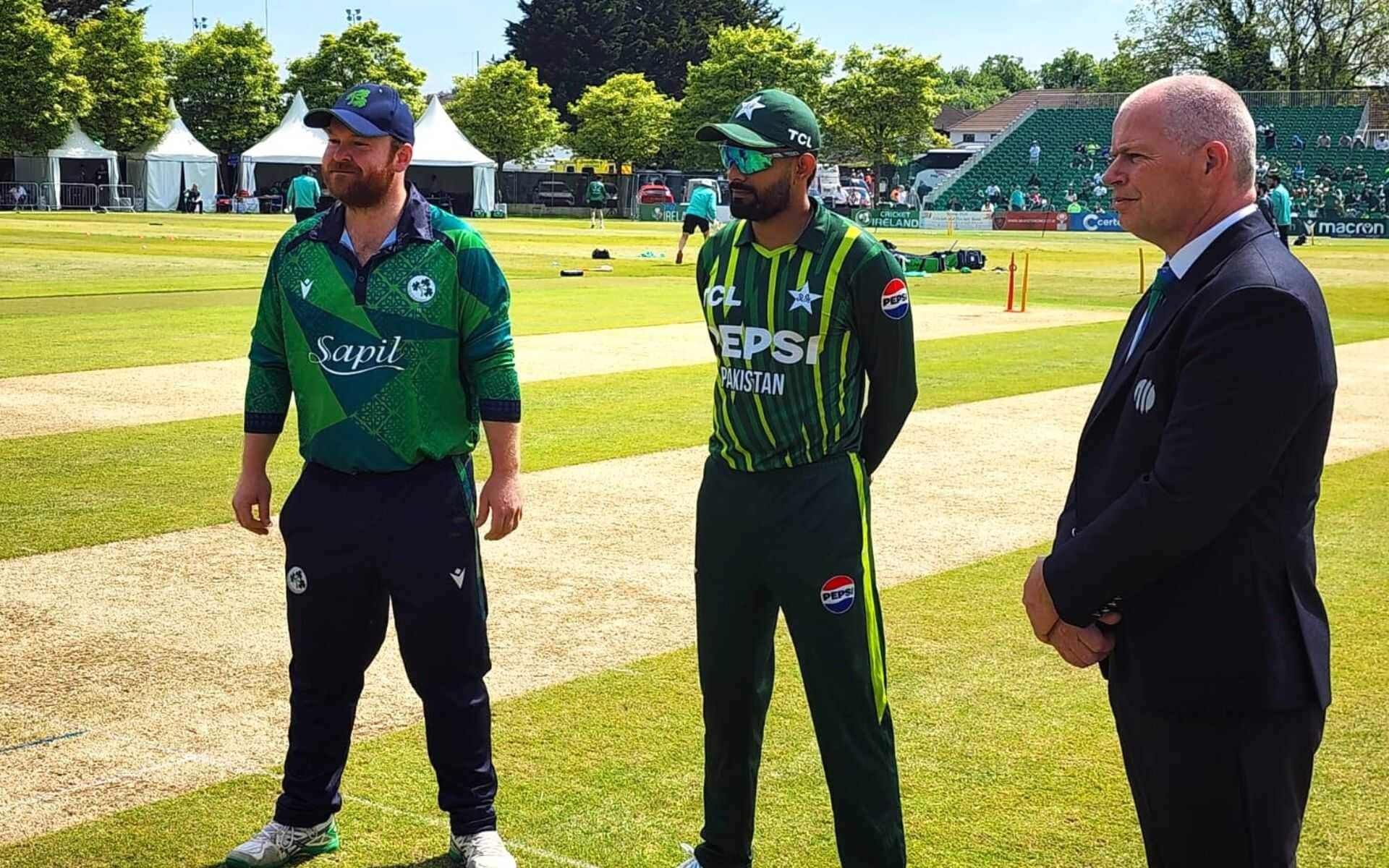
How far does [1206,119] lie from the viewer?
3057 mm

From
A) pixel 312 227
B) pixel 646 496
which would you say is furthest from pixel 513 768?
pixel 646 496

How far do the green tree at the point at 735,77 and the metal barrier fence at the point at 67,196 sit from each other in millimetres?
33110

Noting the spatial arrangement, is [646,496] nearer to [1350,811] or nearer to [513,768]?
[513,768]

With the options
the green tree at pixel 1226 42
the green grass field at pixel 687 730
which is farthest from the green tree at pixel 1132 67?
the green grass field at pixel 687 730

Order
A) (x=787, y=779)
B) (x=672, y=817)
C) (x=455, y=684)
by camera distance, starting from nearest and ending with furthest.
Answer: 1. (x=455, y=684)
2. (x=672, y=817)
3. (x=787, y=779)

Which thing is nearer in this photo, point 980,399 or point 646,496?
point 646,496

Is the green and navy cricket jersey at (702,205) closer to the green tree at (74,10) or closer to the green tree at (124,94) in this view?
the green tree at (124,94)

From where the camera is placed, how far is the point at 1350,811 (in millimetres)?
5086

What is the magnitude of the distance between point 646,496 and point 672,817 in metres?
4.96

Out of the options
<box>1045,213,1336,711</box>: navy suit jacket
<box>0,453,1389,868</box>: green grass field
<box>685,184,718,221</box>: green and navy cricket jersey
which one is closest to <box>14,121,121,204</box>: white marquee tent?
<box>685,184,718,221</box>: green and navy cricket jersey

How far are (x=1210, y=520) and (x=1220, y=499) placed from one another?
0.04m

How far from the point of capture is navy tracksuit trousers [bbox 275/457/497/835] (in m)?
4.52

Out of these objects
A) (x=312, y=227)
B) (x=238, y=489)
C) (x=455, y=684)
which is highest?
(x=312, y=227)

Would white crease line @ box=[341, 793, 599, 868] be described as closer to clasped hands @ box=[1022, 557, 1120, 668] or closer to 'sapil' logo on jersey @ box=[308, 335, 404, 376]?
'sapil' logo on jersey @ box=[308, 335, 404, 376]
